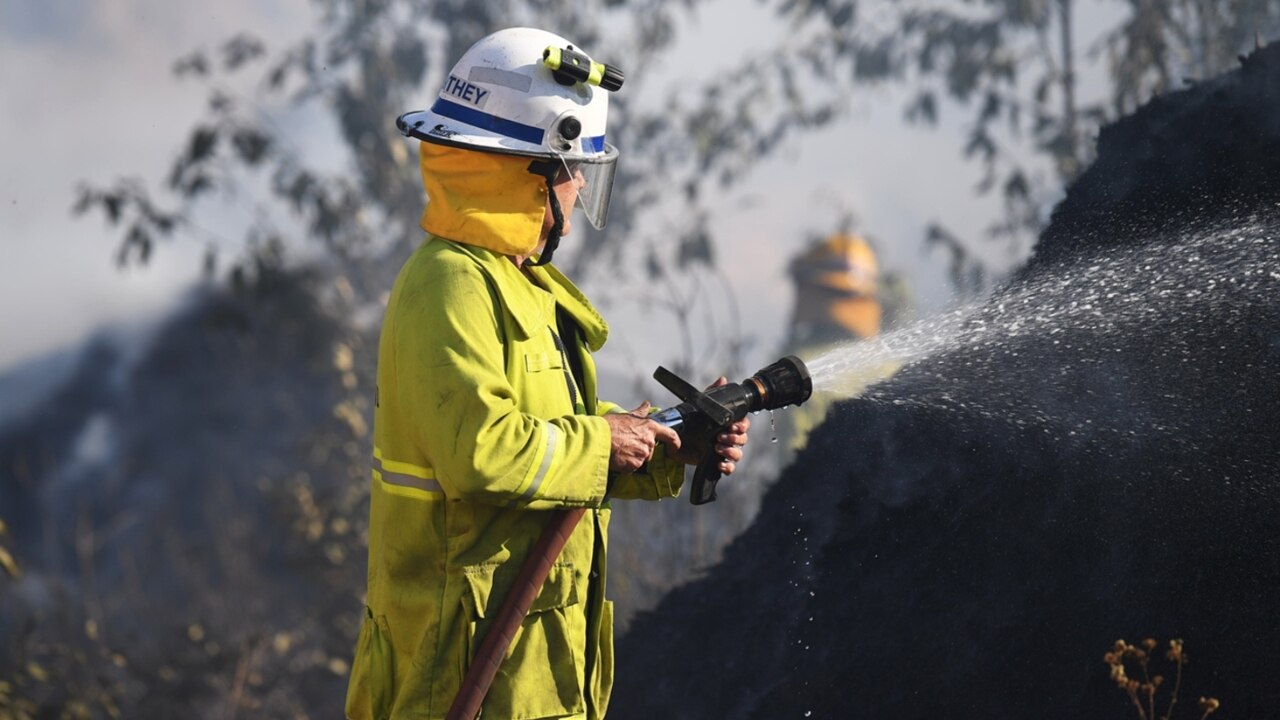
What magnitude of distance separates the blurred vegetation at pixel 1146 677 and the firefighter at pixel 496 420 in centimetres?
85

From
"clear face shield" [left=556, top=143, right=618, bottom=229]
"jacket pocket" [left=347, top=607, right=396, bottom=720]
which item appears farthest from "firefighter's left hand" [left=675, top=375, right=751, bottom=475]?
"jacket pocket" [left=347, top=607, right=396, bottom=720]

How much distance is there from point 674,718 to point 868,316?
572 centimetres

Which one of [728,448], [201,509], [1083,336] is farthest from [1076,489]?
[201,509]

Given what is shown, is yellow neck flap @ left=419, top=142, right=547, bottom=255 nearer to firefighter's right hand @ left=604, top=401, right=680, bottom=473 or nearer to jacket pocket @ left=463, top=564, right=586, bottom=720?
firefighter's right hand @ left=604, top=401, right=680, bottom=473

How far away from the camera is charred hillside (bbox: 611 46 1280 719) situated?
9.46 ft

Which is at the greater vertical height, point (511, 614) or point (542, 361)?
point (542, 361)

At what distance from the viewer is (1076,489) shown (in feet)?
9.99

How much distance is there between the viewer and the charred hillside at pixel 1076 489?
2885 mm

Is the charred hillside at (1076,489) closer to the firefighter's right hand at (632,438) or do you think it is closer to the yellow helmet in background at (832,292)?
the firefighter's right hand at (632,438)

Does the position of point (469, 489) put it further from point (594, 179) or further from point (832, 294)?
point (832, 294)

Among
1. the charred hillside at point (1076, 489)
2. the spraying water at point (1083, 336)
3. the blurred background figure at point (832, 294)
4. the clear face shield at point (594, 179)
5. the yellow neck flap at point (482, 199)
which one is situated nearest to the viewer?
the yellow neck flap at point (482, 199)

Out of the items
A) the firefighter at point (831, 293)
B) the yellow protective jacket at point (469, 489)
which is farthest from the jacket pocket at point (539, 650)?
the firefighter at point (831, 293)

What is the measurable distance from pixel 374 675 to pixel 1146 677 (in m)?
1.48

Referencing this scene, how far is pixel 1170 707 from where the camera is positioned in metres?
2.69
